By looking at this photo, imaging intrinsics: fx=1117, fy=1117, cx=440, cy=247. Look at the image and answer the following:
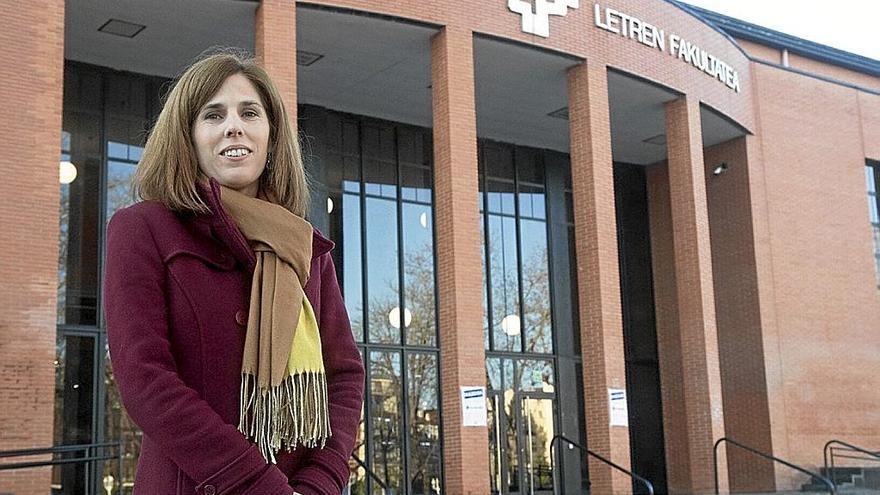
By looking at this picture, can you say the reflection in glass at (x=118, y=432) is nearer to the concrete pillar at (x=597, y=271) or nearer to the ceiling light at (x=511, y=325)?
the concrete pillar at (x=597, y=271)

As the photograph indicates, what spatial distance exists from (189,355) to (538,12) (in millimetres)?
17917

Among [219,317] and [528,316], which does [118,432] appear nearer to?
[528,316]

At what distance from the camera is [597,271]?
775 inches

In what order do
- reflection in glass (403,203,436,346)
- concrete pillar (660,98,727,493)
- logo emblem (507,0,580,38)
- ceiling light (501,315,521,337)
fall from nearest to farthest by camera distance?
1. logo emblem (507,0,580,38)
2. concrete pillar (660,98,727,493)
3. reflection in glass (403,203,436,346)
4. ceiling light (501,315,521,337)

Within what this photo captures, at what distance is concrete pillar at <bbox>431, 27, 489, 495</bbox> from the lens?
1730 cm

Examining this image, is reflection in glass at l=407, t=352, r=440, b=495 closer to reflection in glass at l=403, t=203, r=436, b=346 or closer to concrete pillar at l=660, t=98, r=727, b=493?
reflection in glass at l=403, t=203, r=436, b=346

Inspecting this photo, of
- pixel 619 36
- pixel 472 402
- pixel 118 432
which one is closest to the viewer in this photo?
pixel 472 402

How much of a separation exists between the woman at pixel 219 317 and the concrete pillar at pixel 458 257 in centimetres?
1512

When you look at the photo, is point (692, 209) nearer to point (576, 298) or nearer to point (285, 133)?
point (576, 298)

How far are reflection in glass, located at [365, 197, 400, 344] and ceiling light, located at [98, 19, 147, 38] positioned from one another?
21.5 feet

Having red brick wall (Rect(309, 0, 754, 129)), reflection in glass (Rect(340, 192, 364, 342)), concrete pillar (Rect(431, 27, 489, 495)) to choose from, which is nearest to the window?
red brick wall (Rect(309, 0, 754, 129))

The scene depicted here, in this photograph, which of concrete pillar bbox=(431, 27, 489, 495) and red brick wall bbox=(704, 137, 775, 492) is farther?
red brick wall bbox=(704, 137, 775, 492)

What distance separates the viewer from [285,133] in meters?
2.43

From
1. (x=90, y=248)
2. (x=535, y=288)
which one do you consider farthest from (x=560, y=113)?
(x=90, y=248)
